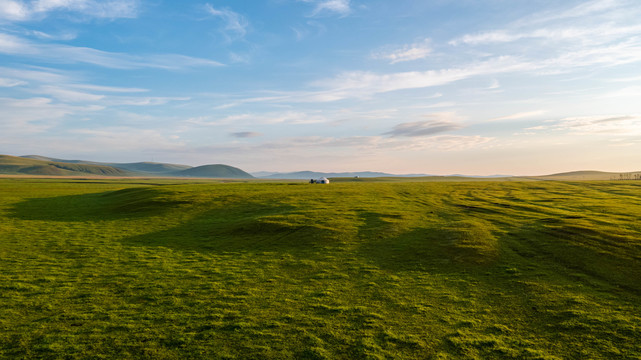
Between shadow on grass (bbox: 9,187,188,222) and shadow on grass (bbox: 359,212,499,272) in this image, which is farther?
shadow on grass (bbox: 9,187,188,222)

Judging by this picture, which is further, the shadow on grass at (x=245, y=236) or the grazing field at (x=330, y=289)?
the shadow on grass at (x=245, y=236)

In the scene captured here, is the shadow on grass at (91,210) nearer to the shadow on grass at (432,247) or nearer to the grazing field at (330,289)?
the grazing field at (330,289)

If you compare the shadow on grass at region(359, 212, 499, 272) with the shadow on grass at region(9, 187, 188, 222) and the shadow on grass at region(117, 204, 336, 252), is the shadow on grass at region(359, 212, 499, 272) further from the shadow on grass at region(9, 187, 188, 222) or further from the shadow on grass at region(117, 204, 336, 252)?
the shadow on grass at region(9, 187, 188, 222)

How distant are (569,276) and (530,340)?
28.1ft

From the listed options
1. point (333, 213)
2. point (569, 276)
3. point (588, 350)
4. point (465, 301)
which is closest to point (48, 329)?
point (465, 301)

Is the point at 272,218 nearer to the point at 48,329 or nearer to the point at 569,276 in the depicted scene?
the point at 48,329

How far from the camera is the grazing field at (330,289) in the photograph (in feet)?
35.5

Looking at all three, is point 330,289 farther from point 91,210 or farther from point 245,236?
point 91,210

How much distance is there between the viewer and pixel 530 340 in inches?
442

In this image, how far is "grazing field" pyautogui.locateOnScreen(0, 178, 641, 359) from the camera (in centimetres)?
1081

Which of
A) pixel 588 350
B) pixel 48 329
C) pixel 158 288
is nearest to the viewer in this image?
pixel 588 350

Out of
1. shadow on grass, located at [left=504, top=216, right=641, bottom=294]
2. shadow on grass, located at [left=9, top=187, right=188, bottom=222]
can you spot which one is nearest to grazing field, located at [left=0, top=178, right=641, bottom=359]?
shadow on grass, located at [left=504, top=216, right=641, bottom=294]

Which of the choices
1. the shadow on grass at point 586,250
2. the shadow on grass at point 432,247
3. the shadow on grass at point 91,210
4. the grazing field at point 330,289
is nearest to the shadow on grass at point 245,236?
the grazing field at point 330,289

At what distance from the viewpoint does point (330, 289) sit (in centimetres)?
1597
